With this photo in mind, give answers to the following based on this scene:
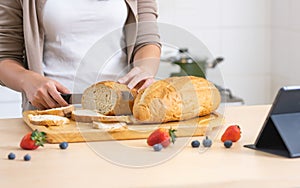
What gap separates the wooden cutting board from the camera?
1389mm

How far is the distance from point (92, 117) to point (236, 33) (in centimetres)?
182

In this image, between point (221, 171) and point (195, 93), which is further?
point (195, 93)

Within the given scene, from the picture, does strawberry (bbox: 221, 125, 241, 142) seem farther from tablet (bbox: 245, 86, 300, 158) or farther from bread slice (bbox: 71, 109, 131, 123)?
bread slice (bbox: 71, 109, 131, 123)

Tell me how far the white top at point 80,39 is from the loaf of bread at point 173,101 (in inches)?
15.2

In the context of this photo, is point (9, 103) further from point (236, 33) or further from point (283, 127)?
point (283, 127)

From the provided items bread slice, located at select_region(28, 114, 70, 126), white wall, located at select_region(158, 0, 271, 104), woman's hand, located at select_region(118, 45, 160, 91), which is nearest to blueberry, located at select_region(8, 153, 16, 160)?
bread slice, located at select_region(28, 114, 70, 126)

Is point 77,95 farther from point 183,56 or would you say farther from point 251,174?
point 183,56

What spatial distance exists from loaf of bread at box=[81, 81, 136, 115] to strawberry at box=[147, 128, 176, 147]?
0.24m

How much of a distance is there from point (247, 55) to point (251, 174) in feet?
7.13

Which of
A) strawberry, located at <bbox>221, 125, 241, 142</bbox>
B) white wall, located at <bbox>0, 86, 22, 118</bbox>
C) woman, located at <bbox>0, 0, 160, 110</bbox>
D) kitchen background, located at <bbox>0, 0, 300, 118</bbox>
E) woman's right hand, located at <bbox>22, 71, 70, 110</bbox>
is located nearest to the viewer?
strawberry, located at <bbox>221, 125, 241, 142</bbox>

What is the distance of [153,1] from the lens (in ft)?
6.69

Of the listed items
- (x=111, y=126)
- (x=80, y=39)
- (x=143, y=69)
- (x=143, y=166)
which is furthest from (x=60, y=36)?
(x=143, y=166)

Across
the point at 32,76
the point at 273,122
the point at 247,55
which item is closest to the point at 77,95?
the point at 32,76

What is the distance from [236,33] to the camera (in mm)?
3201
